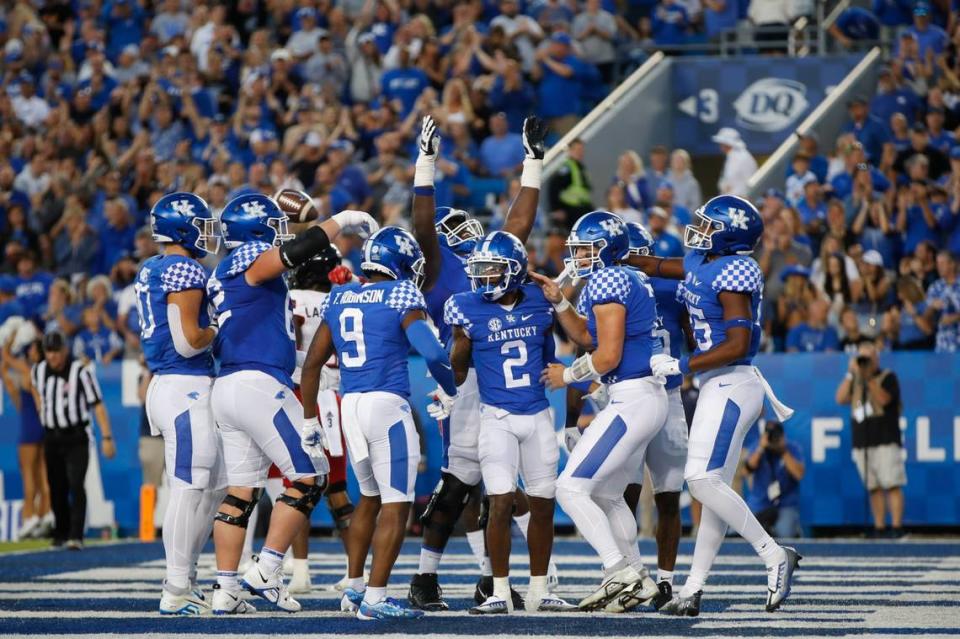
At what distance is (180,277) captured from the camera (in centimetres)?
817

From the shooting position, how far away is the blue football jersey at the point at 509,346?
8.08 meters

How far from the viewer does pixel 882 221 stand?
1495 centimetres

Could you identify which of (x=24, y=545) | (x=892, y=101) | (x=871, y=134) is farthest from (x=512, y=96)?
(x=24, y=545)

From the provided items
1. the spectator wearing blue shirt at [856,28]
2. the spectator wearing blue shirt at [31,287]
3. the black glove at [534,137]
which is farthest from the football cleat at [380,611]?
the spectator wearing blue shirt at [856,28]

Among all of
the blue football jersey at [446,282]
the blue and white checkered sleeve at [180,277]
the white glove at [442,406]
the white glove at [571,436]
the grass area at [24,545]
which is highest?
the blue and white checkered sleeve at [180,277]

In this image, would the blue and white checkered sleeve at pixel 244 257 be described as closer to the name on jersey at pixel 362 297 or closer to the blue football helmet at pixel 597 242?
the name on jersey at pixel 362 297

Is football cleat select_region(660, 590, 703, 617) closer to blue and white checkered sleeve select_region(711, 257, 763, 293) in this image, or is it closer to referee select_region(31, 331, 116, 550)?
blue and white checkered sleeve select_region(711, 257, 763, 293)

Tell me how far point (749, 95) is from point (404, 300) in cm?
1103

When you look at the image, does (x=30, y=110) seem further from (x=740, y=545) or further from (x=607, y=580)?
(x=607, y=580)

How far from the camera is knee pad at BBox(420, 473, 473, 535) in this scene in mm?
8398

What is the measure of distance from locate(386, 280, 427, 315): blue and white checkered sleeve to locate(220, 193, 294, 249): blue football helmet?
88 centimetres

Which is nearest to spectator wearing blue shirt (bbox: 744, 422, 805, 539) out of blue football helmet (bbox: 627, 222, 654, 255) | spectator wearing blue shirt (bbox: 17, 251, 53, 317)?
blue football helmet (bbox: 627, 222, 654, 255)

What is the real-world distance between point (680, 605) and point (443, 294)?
2242mm

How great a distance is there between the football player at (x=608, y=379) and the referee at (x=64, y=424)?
710cm
